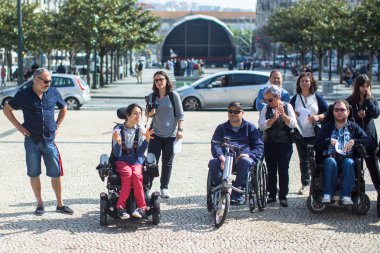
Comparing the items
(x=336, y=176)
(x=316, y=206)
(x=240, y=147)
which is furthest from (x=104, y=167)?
(x=336, y=176)

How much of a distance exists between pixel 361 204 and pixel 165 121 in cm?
272

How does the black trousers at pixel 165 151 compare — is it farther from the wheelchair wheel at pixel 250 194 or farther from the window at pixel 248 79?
the window at pixel 248 79

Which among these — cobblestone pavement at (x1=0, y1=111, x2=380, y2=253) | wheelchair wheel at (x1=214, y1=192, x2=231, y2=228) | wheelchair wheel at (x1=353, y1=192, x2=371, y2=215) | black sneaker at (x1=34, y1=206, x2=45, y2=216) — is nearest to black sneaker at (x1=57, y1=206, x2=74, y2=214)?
cobblestone pavement at (x1=0, y1=111, x2=380, y2=253)

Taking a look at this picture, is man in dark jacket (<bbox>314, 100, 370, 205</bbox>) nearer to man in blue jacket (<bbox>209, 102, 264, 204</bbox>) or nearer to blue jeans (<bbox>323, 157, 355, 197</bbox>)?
blue jeans (<bbox>323, 157, 355, 197</bbox>)

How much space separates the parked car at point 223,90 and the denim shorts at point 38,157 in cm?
1715

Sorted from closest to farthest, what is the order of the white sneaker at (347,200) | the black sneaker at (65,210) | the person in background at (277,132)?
1. the white sneaker at (347,200)
2. the black sneaker at (65,210)
3. the person in background at (277,132)

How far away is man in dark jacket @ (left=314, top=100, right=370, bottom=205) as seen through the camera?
8.10 meters

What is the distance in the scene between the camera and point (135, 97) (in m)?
34.3

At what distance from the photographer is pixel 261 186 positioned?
27.6 ft

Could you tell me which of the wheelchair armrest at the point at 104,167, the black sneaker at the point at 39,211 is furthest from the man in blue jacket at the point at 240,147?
the black sneaker at the point at 39,211

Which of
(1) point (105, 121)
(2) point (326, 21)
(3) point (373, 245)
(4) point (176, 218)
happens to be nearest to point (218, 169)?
(4) point (176, 218)

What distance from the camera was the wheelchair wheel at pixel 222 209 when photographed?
7684mm

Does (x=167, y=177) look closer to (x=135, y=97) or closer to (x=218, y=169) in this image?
(x=218, y=169)

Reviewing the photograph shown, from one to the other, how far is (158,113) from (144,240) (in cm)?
246
